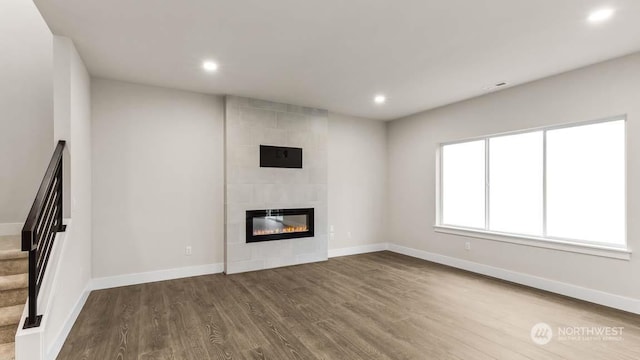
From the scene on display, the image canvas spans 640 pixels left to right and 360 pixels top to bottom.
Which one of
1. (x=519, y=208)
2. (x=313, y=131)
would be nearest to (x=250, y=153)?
(x=313, y=131)

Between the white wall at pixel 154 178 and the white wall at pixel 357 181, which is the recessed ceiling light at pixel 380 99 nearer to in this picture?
the white wall at pixel 357 181

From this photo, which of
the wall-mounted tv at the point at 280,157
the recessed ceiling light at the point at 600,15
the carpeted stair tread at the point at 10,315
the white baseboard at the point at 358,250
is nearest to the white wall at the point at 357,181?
the white baseboard at the point at 358,250

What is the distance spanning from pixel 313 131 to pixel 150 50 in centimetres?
293

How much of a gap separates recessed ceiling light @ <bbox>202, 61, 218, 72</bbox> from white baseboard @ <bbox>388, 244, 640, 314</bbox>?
15.3 feet

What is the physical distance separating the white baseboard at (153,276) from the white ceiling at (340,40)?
8.77 ft

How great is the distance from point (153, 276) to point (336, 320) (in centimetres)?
280

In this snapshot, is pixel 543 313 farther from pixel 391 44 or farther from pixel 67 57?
pixel 67 57

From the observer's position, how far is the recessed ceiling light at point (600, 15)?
244 centimetres

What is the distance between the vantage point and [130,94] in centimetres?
414

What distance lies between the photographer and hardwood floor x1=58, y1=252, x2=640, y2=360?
246 cm

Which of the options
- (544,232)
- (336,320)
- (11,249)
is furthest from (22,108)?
(544,232)

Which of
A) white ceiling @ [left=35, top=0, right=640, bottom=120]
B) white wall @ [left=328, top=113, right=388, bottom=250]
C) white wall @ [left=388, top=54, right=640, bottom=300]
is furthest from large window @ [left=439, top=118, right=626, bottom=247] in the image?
white wall @ [left=328, top=113, right=388, bottom=250]

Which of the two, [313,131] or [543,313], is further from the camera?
[313,131]

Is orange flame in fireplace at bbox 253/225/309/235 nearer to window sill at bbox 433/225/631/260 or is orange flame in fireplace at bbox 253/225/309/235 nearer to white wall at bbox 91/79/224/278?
white wall at bbox 91/79/224/278
